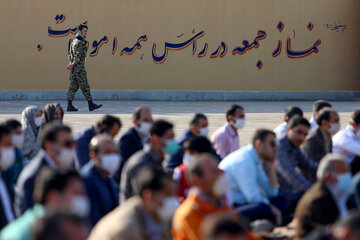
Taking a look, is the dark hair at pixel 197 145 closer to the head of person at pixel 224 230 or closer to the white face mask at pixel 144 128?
the white face mask at pixel 144 128

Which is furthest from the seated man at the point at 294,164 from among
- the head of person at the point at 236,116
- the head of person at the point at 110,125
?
the head of person at the point at 110,125

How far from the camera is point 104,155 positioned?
5215 mm

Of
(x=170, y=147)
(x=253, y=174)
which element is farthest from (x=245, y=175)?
(x=170, y=147)

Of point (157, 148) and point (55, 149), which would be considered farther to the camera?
point (157, 148)

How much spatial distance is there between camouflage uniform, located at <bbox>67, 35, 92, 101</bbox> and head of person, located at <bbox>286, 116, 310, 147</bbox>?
8.80m

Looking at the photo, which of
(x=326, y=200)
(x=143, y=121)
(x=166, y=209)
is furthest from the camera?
(x=143, y=121)

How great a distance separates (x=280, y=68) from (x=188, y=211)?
16.9m

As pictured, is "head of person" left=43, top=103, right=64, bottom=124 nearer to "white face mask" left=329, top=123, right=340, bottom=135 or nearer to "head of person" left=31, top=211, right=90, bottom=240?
"white face mask" left=329, top=123, right=340, bottom=135

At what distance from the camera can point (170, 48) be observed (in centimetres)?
2033

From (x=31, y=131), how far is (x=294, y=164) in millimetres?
2895

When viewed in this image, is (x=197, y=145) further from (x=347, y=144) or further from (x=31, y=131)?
(x=31, y=131)

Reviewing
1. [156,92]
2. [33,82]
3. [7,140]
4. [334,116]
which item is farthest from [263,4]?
[7,140]

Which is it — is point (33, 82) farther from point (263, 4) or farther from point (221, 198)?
point (221, 198)

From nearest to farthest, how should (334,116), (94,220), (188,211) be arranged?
(188,211), (94,220), (334,116)
